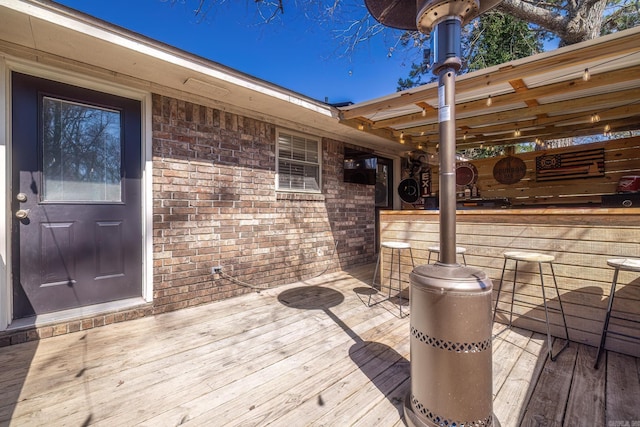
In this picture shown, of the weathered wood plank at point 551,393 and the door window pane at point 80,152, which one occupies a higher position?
the door window pane at point 80,152

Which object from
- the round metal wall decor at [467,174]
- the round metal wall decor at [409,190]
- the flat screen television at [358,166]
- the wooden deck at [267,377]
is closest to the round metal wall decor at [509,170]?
the round metal wall decor at [467,174]

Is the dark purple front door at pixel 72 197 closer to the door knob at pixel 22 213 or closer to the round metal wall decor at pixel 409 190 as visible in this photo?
the door knob at pixel 22 213

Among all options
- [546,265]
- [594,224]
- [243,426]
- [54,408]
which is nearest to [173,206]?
[54,408]

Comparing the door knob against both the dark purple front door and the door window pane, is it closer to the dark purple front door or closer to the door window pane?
the dark purple front door

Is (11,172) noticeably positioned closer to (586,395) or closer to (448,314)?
(448,314)

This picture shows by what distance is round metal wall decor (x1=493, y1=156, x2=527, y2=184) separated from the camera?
5516 millimetres

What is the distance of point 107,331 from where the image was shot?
8.56 ft

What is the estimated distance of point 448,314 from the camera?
136cm

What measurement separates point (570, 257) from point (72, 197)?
14.9 ft

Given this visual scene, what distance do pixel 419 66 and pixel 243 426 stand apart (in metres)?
10.6

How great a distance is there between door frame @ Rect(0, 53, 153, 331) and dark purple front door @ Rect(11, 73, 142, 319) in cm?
5

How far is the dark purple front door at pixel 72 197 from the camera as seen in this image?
8.01 feet

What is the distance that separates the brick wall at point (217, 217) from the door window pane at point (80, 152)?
0.39 m

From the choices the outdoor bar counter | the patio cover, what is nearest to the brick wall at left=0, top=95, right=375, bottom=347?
the patio cover
